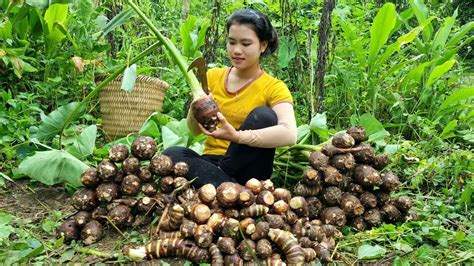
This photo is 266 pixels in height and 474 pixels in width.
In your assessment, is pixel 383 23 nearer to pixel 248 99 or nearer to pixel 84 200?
pixel 248 99

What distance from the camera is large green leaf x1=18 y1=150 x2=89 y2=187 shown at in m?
2.19

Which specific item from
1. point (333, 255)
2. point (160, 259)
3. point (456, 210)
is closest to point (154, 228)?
point (160, 259)

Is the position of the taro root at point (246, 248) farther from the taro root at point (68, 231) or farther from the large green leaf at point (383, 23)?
the large green leaf at point (383, 23)

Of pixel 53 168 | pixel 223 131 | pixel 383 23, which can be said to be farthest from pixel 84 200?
pixel 383 23

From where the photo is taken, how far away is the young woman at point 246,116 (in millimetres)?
2115

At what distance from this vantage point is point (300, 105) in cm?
363

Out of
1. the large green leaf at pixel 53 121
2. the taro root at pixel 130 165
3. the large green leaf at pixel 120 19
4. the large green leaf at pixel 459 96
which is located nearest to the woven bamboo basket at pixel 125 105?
the large green leaf at pixel 120 19

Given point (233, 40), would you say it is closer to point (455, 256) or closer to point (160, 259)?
point (160, 259)

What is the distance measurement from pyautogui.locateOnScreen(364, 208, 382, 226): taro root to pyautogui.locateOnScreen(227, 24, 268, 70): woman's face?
83 centimetres

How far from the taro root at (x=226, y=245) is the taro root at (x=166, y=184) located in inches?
15.4

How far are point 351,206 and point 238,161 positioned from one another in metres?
0.51

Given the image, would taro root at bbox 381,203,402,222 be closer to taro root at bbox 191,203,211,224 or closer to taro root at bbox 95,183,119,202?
taro root at bbox 191,203,211,224

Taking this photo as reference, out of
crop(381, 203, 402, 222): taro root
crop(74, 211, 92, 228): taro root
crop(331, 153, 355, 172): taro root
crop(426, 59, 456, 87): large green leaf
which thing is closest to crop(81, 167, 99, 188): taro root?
crop(74, 211, 92, 228): taro root

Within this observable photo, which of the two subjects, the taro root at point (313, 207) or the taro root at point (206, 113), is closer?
the taro root at point (206, 113)
